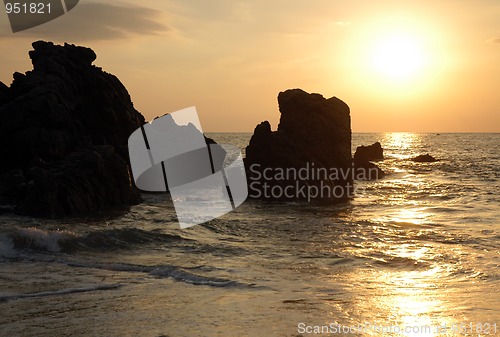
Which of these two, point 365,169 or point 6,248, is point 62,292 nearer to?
point 6,248

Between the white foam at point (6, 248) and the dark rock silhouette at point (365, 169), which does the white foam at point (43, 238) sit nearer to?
A: the white foam at point (6, 248)

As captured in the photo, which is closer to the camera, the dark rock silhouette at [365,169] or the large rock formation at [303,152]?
the large rock formation at [303,152]

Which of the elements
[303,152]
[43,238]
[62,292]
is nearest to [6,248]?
[43,238]

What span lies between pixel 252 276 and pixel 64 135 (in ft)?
86.8

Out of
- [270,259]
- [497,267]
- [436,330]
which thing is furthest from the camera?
[270,259]

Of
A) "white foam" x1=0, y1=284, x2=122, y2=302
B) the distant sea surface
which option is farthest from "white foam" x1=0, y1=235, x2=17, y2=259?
"white foam" x1=0, y1=284, x2=122, y2=302

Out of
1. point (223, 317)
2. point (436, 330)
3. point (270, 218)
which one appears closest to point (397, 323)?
point (436, 330)

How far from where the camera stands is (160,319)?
10.0 m

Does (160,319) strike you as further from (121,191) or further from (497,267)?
(121,191)

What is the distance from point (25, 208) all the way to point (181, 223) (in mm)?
7680

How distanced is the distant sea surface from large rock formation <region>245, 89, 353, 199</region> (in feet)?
41.0

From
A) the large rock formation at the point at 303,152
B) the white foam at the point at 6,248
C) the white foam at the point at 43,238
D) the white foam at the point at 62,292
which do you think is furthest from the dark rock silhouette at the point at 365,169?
the white foam at the point at 62,292

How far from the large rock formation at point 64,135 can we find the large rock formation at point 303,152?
1092cm

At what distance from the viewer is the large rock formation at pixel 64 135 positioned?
92.9ft
